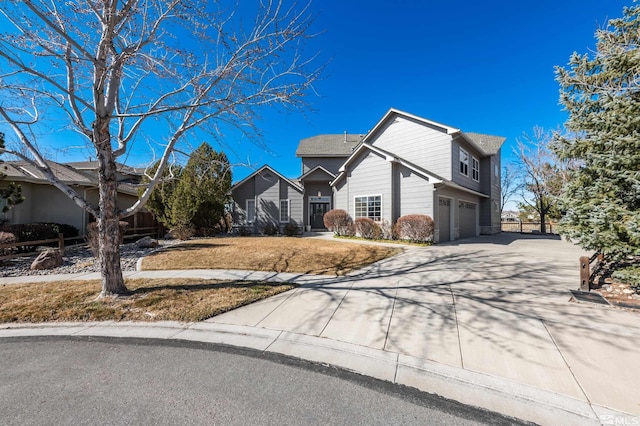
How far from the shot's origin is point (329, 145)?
25.3 m

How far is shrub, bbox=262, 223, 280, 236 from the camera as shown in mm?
19656

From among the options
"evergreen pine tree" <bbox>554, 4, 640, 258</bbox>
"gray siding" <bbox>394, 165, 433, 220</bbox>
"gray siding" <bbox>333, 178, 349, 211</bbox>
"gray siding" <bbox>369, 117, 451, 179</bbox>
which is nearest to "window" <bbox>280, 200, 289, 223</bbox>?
"gray siding" <bbox>333, 178, 349, 211</bbox>

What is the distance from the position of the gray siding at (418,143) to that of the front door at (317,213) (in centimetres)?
619

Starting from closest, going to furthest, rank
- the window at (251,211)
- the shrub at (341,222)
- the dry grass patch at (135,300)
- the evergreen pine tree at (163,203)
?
the dry grass patch at (135,300) → the evergreen pine tree at (163,203) → the shrub at (341,222) → the window at (251,211)

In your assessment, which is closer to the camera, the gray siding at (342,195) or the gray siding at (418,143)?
the gray siding at (418,143)

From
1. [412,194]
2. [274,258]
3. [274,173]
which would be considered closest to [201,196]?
[274,173]

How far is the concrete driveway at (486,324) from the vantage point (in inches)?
113

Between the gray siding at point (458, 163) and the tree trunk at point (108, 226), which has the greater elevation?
the gray siding at point (458, 163)

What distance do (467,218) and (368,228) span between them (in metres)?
7.75

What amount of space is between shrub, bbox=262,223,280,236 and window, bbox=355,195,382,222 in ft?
21.5

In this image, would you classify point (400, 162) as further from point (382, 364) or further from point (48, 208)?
point (48, 208)

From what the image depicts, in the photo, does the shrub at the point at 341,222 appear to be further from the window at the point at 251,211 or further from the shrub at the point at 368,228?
the window at the point at 251,211

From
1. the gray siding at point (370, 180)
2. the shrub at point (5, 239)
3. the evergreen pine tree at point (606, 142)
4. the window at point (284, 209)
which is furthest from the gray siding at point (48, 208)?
the evergreen pine tree at point (606, 142)

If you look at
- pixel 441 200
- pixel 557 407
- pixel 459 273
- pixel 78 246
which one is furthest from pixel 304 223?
pixel 557 407
